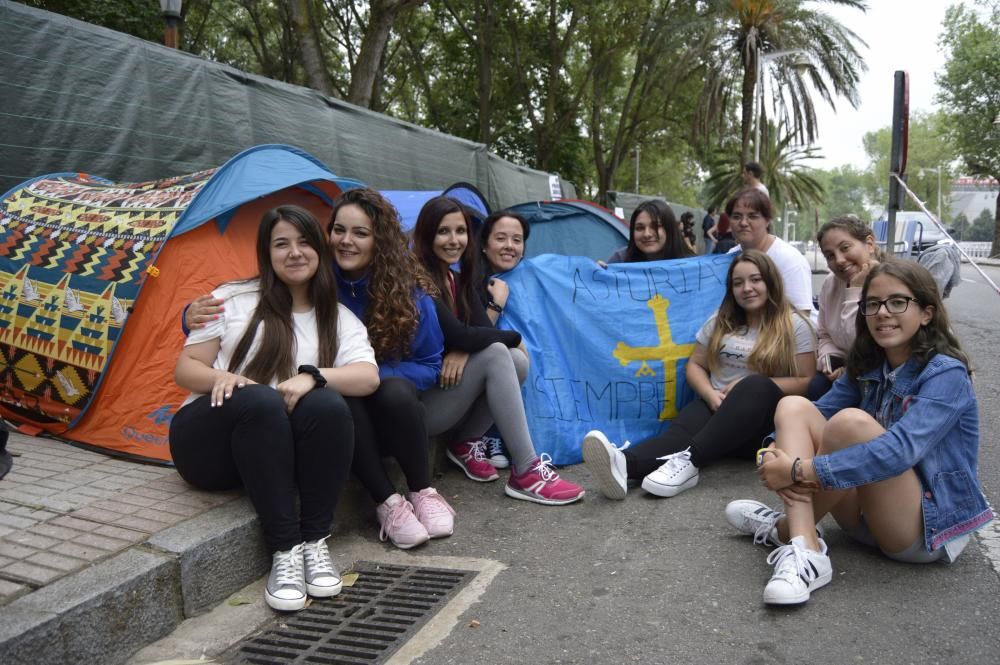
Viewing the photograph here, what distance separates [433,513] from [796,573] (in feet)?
4.82

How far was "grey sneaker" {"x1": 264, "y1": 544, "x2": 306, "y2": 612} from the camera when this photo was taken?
2672mm

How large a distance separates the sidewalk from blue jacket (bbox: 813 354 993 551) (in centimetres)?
203

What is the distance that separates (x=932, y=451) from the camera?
2637 mm

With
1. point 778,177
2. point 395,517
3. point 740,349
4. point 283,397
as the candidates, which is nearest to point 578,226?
point 740,349

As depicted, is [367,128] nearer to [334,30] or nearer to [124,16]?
[124,16]

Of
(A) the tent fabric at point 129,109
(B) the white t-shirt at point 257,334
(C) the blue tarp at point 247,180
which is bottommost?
(B) the white t-shirt at point 257,334

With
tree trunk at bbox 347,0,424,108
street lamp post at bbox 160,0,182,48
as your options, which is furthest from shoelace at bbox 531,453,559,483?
tree trunk at bbox 347,0,424,108

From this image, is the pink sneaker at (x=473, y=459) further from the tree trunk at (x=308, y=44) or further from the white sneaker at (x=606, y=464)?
the tree trunk at (x=308, y=44)

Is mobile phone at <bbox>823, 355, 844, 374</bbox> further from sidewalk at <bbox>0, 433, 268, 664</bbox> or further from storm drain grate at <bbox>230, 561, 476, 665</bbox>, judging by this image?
sidewalk at <bbox>0, 433, 268, 664</bbox>

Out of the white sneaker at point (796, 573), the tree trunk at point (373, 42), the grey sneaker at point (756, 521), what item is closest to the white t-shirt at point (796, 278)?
→ the grey sneaker at point (756, 521)

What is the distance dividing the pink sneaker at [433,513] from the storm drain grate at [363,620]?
0.90ft

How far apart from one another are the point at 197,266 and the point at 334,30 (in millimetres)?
19994

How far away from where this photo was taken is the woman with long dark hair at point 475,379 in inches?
149

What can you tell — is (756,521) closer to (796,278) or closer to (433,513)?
(433,513)
